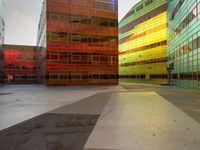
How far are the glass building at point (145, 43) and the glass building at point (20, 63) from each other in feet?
104

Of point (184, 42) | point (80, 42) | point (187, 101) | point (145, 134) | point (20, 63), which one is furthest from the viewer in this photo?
point (20, 63)

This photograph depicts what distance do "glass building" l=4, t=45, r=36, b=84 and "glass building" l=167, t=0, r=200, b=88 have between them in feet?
151

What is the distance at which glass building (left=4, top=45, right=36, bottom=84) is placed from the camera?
8069cm

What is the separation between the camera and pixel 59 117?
13.4 metres

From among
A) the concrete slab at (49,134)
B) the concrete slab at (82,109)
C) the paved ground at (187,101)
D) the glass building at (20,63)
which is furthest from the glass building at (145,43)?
the concrete slab at (49,134)

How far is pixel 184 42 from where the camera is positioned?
1795 inches

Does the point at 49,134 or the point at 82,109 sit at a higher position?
the point at 49,134

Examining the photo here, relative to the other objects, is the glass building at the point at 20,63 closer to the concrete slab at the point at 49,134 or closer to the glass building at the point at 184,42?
the glass building at the point at 184,42

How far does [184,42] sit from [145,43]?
3004 cm

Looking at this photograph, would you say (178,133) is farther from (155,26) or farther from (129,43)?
(129,43)

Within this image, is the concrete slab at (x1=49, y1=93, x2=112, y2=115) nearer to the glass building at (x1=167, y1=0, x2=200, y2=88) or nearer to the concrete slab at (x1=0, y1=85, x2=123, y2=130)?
the concrete slab at (x1=0, y1=85, x2=123, y2=130)

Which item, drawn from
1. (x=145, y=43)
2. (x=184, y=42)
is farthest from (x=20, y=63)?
(x=184, y=42)

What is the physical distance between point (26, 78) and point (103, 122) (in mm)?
75196

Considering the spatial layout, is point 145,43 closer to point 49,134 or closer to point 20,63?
point 20,63
